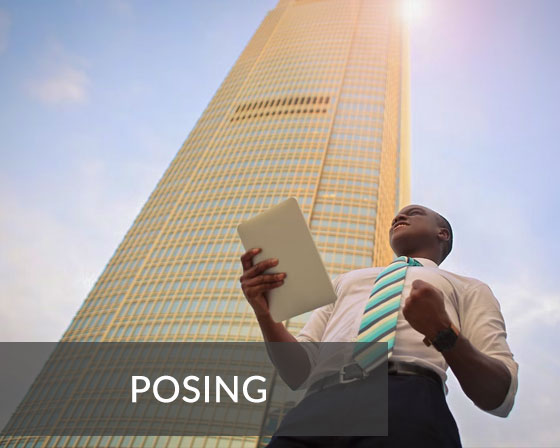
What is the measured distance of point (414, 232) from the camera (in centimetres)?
323

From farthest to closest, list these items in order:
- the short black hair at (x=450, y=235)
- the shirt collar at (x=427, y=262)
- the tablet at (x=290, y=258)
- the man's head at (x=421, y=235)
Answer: the short black hair at (x=450, y=235), the man's head at (x=421, y=235), the shirt collar at (x=427, y=262), the tablet at (x=290, y=258)

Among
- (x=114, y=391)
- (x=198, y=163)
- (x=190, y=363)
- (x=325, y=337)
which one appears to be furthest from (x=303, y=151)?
(x=325, y=337)

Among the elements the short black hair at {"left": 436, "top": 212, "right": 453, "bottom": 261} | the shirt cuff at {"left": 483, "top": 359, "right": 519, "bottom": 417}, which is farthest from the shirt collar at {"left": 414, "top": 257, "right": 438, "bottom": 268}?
the shirt cuff at {"left": 483, "top": 359, "right": 519, "bottom": 417}

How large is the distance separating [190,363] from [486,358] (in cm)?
5325

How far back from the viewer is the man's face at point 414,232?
10.6 feet

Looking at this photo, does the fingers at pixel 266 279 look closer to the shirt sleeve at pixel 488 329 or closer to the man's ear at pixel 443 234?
the shirt sleeve at pixel 488 329

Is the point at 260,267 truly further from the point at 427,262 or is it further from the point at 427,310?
the point at 427,262

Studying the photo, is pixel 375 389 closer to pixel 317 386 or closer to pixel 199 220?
pixel 317 386

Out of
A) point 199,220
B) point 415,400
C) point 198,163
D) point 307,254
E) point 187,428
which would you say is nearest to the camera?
point 415,400

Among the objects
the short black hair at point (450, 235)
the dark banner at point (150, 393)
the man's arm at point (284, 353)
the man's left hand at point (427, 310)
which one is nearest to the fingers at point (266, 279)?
the man's arm at point (284, 353)

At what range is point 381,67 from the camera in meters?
85.1

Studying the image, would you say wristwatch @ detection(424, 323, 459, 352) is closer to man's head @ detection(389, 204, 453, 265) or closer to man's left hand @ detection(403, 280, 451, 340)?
man's left hand @ detection(403, 280, 451, 340)

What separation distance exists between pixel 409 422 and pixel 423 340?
13.1 inches

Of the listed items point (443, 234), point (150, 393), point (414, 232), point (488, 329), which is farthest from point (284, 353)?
point (150, 393)
